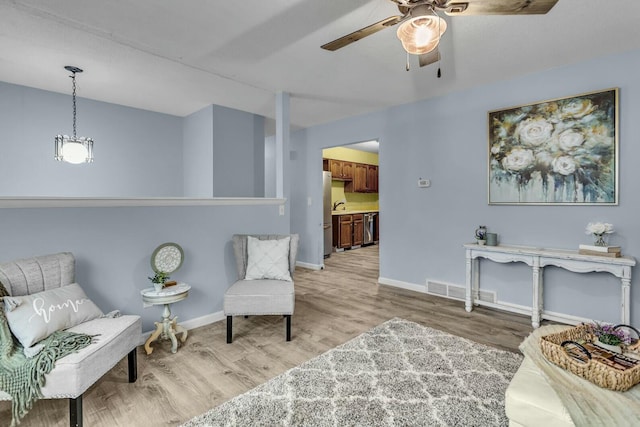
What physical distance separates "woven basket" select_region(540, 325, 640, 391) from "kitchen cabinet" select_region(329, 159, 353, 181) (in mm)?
5857

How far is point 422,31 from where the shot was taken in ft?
5.35

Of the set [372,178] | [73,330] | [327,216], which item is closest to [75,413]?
[73,330]

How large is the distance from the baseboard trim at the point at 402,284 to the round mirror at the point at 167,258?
2920 millimetres

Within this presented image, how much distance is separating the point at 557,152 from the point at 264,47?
2978 millimetres

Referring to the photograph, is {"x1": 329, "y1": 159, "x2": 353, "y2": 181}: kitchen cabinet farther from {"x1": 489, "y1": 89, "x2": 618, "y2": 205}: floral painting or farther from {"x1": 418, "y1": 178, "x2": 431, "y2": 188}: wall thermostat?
{"x1": 489, "y1": 89, "x2": 618, "y2": 205}: floral painting

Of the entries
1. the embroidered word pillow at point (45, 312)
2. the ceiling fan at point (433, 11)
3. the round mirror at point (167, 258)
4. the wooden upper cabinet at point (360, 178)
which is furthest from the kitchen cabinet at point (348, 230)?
the ceiling fan at point (433, 11)

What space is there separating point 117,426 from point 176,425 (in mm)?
321

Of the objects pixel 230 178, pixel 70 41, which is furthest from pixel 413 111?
pixel 70 41

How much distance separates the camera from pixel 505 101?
3.46 meters

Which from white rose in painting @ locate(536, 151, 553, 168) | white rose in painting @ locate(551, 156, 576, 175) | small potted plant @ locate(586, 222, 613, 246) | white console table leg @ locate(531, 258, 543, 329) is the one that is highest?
white rose in painting @ locate(536, 151, 553, 168)

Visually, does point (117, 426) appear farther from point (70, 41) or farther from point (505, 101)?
point (505, 101)


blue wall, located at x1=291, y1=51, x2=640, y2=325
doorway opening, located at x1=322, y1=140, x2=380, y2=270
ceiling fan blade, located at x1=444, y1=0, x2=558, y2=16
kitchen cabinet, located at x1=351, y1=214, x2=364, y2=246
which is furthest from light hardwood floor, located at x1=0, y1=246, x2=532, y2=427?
kitchen cabinet, located at x1=351, y1=214, x2=364, y2=246

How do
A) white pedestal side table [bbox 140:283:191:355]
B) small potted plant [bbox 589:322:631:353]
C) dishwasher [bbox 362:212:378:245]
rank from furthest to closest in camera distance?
1. dishwasher [bbox 362:212:378:245]
2. white pedestal side table [bbox 140:283:191:355]
3. small potted plant [bbox 589:322:631:353]

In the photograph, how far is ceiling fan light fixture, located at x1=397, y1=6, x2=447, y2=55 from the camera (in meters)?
1.58
